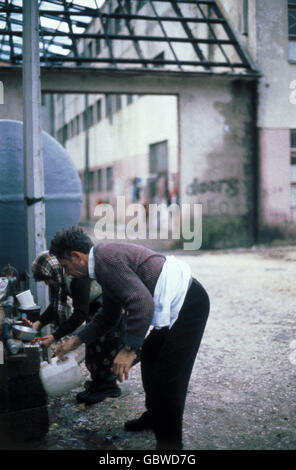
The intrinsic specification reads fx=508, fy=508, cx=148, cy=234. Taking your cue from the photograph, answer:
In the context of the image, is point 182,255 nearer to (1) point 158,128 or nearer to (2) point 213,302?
(2) point 213,302

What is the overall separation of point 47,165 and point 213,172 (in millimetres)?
7471

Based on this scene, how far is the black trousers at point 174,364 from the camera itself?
8.36ft

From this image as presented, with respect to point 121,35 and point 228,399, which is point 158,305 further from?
point 121,35

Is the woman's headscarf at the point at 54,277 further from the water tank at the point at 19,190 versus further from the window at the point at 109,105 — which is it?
the window at the point at 109,105

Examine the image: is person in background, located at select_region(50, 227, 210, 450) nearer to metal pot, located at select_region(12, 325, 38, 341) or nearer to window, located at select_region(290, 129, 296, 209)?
metal pot, located at select_region(12, 325, 38, 341)

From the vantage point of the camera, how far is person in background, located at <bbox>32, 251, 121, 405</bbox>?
3.21m

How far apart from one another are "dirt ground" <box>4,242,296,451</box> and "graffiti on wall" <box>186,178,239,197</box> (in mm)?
5730

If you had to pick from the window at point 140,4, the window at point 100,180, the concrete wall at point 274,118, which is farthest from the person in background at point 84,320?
the window at point 100,180

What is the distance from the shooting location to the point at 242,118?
39.8ft

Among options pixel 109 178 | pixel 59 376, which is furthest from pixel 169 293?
pixel 109 178
